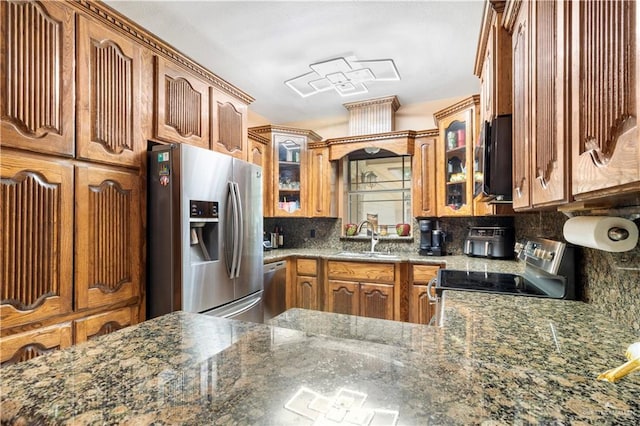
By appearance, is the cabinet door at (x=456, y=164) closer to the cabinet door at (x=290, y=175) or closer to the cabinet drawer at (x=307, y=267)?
the cabinet drawer at (x=307, y=267)

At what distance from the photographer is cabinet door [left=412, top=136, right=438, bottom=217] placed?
10.2ft

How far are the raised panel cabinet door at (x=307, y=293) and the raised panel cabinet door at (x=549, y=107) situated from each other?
8.14 feet

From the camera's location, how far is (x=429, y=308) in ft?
9.12

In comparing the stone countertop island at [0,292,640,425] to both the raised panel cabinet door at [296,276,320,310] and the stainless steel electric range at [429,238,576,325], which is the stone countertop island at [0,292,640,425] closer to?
the stainless steel electric range at [429,238,576,325]

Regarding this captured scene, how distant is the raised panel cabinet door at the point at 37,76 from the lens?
50.1 inches

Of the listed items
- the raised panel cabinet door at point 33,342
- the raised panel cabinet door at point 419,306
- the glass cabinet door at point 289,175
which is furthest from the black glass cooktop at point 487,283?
the glass cabinet door at point 289,175

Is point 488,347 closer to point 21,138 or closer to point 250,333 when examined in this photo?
point 250,333

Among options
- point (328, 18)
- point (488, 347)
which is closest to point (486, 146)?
point (488, 347)

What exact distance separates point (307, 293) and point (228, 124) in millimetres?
1880

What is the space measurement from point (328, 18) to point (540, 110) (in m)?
1.50

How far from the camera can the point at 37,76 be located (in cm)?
135

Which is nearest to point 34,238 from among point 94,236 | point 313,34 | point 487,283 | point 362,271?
point 94,236

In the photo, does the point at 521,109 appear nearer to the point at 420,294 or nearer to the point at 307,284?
the point at 420,294

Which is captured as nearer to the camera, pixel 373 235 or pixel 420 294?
pixel 420 294
